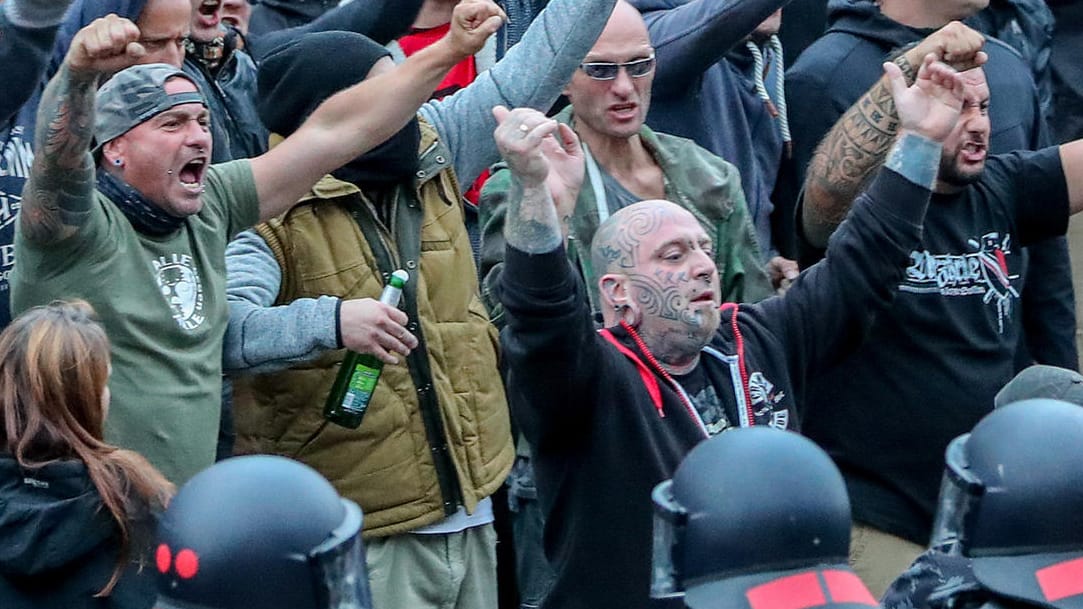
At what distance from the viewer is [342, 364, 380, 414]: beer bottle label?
15.8 ft

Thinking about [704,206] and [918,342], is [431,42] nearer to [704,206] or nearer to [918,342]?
[704,206]

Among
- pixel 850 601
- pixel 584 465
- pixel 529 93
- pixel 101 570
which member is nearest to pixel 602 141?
pixel 529 93

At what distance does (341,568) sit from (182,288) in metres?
1.69

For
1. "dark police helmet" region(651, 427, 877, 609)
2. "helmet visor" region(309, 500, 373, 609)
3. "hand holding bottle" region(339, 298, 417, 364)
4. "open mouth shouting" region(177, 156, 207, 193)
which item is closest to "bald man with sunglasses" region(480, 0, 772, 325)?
"hand holding bottle" region(339, 298, 417, 364)

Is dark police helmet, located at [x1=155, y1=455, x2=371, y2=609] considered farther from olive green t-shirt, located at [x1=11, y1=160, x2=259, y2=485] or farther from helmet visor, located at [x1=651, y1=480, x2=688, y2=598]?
olive green t-shirt, located at [x1=11, y1=160, x2=259, y2=485]

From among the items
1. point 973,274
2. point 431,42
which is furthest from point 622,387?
point 431,42

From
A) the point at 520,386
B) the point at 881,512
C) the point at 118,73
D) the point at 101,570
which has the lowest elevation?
the point at 881,512

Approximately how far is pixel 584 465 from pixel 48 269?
1.25 meters

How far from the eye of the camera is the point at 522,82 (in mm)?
5344

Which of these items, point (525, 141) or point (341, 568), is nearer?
point (341, 568)

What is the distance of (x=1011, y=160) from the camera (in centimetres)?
557

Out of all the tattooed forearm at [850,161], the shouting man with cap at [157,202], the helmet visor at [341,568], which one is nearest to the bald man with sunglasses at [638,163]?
the tattooed forearm at [850,161]

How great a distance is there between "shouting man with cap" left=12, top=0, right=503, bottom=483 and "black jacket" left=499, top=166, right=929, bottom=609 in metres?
0.76

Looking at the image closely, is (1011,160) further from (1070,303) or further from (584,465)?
(584,465)
